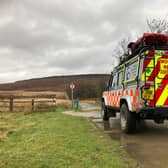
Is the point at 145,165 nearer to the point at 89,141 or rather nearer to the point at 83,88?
the point at 89,141

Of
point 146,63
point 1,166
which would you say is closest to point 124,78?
point 146,63

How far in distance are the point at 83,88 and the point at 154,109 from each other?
145 feet

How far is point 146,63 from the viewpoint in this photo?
550 centimetres

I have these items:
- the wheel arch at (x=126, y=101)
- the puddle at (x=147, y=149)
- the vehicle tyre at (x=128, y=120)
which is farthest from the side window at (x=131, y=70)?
the puddle at (x=147, y=149)

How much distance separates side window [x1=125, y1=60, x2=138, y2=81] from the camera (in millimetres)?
6029

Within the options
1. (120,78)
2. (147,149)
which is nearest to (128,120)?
(147,149)

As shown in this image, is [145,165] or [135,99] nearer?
[145,165]

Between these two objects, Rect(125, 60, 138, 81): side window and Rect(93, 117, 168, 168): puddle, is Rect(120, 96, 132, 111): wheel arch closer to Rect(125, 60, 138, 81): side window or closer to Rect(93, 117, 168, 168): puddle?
Rect(125, 60, 138, 81): side window

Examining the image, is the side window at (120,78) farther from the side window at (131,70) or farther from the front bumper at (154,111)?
the front bumper at (154,111)

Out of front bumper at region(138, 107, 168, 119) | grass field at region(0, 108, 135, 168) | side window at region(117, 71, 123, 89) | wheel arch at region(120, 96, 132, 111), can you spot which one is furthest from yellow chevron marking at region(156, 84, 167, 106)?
side window at region(117, 71, 123, 89)

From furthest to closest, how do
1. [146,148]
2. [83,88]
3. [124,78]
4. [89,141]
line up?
[83,88] → [124,78] → [89,141] → [146,148]

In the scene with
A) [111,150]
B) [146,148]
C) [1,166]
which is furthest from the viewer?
[146,148]

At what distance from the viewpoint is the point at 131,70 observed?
6.39 metres

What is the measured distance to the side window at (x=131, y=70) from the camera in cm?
603
